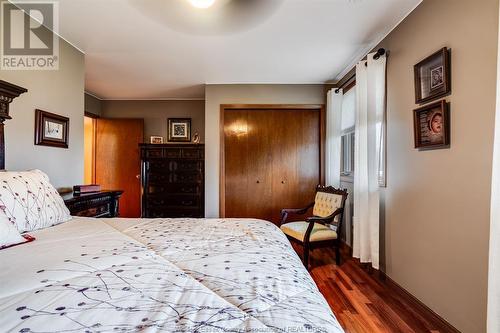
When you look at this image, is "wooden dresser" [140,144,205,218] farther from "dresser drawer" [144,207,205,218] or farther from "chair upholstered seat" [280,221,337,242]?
"chair upholstered seat" [280,221,337,242]

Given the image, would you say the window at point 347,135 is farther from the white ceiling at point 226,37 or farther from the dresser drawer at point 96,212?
the dresser drawer at point 96,212

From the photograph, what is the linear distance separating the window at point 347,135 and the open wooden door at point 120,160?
3.70 metres

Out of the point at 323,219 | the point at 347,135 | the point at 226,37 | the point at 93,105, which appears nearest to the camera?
the point at 226,37

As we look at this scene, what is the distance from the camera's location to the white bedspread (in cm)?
67

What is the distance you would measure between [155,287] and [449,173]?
1.96 metres

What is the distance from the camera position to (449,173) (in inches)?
70.6

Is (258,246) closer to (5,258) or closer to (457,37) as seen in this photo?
(5,258)

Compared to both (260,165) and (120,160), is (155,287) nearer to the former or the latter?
(260,165)

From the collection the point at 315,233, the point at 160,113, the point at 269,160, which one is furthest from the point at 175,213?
the point at 315,233

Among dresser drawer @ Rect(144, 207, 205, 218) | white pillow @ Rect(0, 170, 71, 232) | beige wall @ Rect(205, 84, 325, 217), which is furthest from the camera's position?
dresser drawer @ Rect(144, 207, 205, 218)

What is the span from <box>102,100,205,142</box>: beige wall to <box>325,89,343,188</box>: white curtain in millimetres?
2526

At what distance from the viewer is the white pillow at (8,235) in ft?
4.00

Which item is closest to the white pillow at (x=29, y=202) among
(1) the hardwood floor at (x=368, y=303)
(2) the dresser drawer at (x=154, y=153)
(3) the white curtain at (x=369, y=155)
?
(1) the hardwood floor at (x=368, y=303)

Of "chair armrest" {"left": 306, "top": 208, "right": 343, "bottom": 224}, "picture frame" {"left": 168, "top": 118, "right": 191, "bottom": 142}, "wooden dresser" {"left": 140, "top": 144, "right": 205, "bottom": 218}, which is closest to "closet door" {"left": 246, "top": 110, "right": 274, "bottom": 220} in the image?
"wooden dresser" {"left": 140, "top": 144, "right": 205, "bottom": 218}
